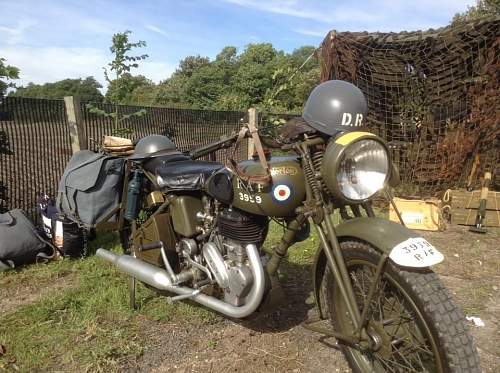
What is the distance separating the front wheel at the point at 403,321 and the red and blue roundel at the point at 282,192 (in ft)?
1.21

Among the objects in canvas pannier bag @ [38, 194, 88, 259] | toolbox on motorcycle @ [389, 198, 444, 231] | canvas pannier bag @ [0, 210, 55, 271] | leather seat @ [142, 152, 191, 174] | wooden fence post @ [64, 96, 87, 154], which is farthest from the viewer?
toolbox on motorcycle @ [389, 198, 444, 231]

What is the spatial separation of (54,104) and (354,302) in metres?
4.40

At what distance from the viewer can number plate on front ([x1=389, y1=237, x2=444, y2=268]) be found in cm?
176

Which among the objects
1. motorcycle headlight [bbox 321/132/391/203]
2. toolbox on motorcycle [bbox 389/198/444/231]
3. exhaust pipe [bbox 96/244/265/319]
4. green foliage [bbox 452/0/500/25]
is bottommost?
toolbox on motorcycle [bbox 389/198/444/231]

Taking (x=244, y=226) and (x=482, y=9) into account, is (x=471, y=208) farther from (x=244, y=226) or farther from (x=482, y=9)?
(x=482, y=9)

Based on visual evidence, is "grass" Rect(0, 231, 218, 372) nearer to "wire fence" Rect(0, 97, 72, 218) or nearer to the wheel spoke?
"wire fence" Rect(0, 97, 72, 218)

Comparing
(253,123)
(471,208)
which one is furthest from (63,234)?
(471,208)

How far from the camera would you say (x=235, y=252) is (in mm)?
2541

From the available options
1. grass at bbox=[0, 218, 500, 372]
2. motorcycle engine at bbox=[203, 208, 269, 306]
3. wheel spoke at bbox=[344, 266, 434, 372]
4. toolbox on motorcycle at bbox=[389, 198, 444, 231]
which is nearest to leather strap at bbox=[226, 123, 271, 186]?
motorcycle engine at bbox=[203, 208, 269, 306]

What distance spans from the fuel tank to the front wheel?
13.9 inches

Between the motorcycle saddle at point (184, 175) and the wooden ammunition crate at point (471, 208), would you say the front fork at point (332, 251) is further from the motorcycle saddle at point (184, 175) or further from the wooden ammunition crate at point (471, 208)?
the wooden ammunition crate at point (471, 208)

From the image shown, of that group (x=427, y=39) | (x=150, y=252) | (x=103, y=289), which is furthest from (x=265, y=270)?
(x=427, y=39)

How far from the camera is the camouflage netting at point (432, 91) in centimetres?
656

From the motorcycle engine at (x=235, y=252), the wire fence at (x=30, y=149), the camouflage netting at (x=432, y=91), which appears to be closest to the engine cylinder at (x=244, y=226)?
the motorcycle engine at (x=235, y=252)
